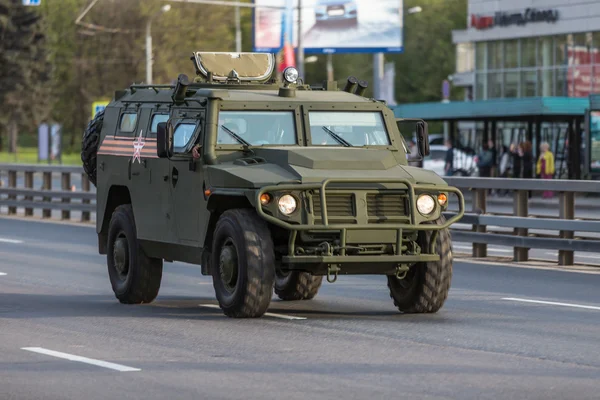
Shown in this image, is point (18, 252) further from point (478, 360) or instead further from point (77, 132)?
point (77, 132)

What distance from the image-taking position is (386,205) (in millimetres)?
12688

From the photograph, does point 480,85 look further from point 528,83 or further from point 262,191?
point 262,191

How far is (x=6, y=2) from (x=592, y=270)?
7430 centimetres

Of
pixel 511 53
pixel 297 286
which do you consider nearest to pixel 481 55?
pixel 511 53

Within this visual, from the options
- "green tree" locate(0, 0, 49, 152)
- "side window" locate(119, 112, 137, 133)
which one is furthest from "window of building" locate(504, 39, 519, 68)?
"side window" locate(119, 112, 137, 133)

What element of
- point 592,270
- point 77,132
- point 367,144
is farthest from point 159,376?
point 77,132

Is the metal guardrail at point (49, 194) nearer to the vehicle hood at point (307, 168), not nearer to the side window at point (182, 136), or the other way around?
the side window at point (182, 136)

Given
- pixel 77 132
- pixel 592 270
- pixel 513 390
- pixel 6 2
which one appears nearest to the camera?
pixel 513 390

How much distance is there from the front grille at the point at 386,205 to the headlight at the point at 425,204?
13cm

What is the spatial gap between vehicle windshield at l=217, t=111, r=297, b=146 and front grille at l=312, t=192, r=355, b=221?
1.19 meters

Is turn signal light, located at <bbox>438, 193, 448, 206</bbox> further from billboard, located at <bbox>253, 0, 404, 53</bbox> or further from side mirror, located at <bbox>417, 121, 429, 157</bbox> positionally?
billboard, located at <bbox>253, 0, 404, 53</bbox>

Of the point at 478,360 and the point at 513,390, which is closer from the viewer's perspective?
the point at 513,390

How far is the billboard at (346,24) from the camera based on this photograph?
5881 cm

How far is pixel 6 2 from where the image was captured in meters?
89.2
